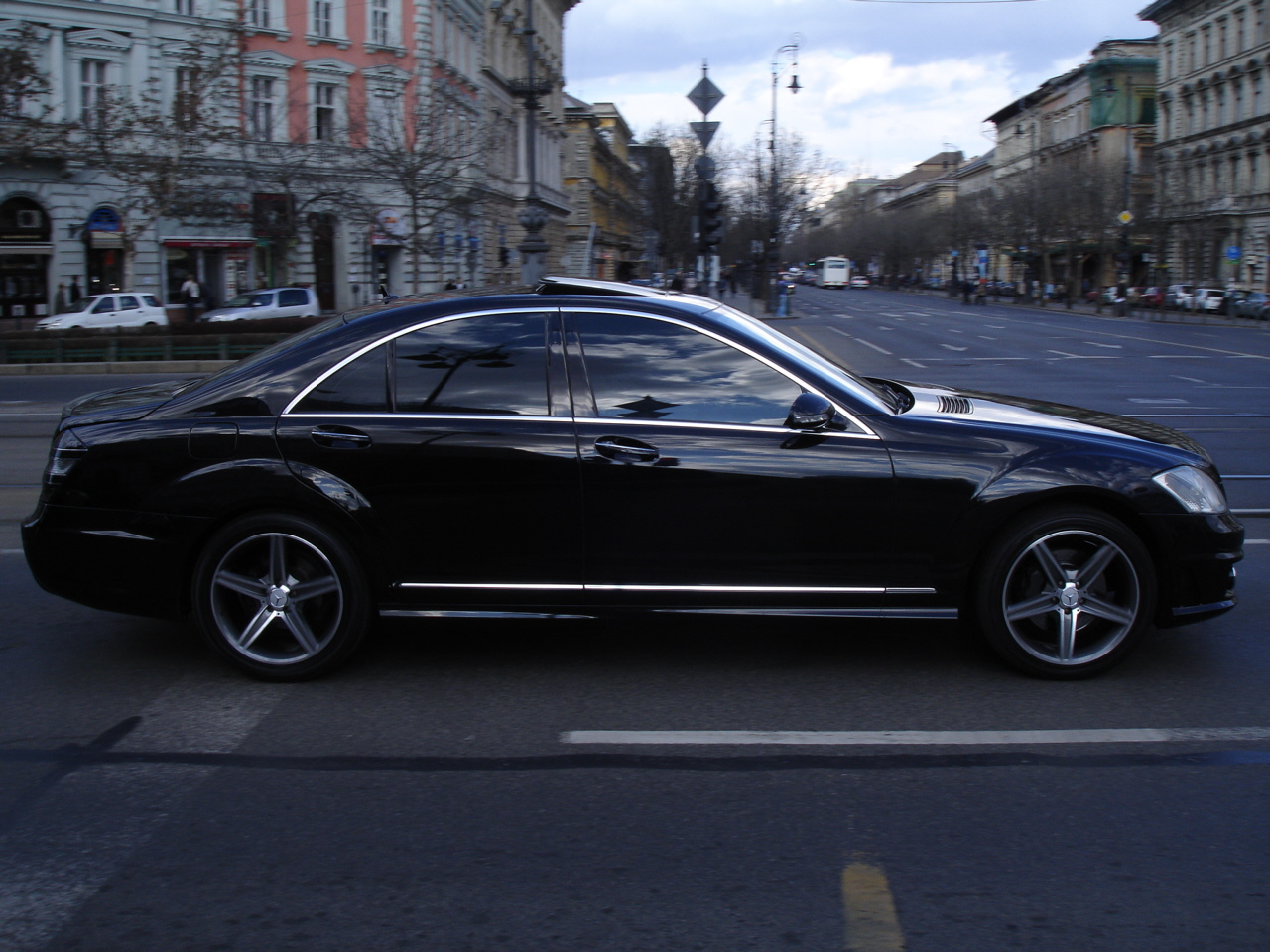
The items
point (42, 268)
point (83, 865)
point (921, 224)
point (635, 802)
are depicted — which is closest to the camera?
point (83, 865)

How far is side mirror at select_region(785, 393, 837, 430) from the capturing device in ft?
15.4

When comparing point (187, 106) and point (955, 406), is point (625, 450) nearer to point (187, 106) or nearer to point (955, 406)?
point (955, 406)

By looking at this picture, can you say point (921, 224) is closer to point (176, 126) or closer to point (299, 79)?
point (299, 79)

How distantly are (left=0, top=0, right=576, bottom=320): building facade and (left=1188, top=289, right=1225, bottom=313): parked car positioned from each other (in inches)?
1298

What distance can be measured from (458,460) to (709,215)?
17118 mm

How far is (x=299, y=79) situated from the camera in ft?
141

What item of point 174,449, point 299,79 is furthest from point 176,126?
point 174,449

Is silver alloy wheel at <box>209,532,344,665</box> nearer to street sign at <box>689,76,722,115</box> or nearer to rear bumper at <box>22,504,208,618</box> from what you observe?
rear bumper at <box>22,504,208,618</box>

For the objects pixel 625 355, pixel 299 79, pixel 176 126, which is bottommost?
pixel 625 355

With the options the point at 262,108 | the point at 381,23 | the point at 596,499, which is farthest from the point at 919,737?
the point at 381,23

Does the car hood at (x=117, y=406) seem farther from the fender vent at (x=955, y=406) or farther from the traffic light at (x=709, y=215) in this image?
the traffic light at (x=709, y=215)

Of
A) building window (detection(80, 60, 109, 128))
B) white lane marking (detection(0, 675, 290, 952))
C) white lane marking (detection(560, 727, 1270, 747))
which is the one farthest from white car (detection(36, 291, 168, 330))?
white lane marking (detection(560, 727, 1270, 747))

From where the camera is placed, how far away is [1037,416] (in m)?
5.16

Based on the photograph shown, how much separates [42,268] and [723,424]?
3882 centimetres
